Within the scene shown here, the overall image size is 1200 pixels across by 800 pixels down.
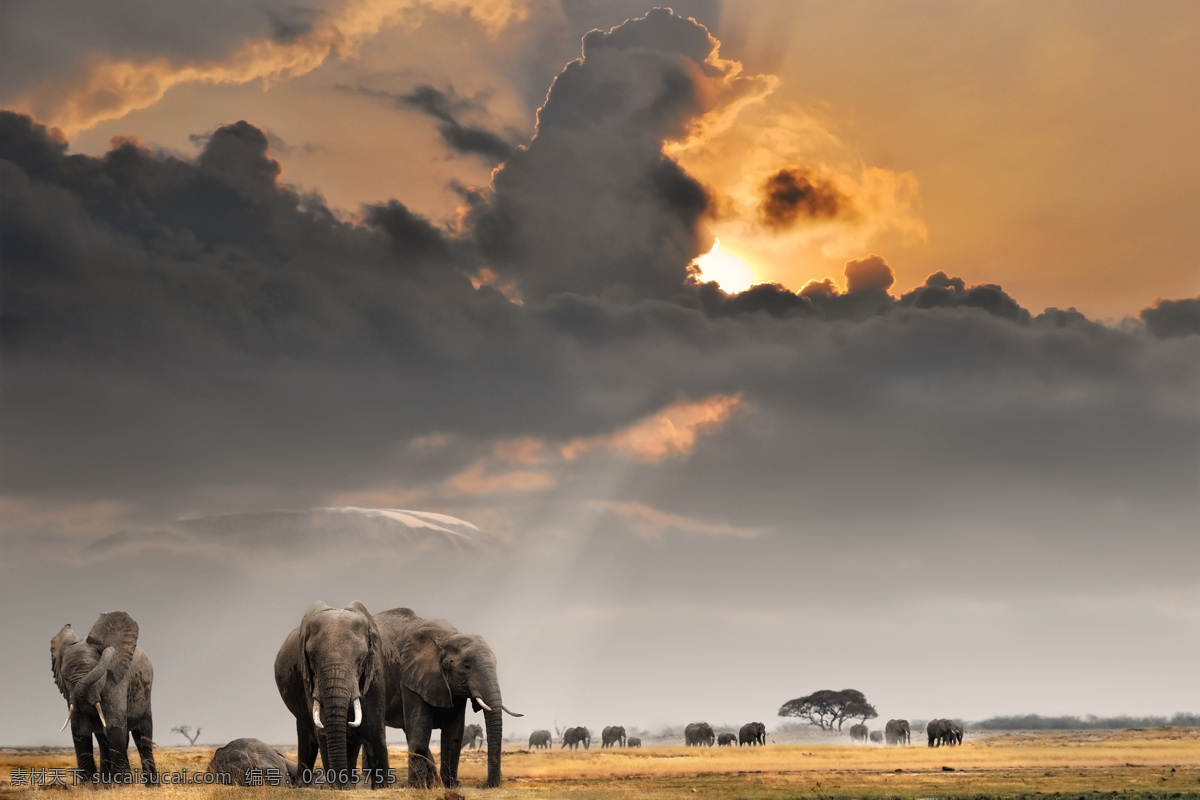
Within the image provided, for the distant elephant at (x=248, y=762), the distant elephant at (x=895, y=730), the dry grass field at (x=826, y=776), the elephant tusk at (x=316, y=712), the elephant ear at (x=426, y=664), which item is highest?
the elephant ear at (x=426, y=664)

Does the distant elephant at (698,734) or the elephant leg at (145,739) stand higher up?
the elephant leg at (145,739)

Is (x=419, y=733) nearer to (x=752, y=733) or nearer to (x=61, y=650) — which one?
(x=61, y=650)

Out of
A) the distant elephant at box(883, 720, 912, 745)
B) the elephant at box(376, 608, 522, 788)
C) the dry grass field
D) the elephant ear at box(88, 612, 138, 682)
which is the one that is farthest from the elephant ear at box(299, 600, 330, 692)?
the distant elephant at box(883, 720, 912, 745)

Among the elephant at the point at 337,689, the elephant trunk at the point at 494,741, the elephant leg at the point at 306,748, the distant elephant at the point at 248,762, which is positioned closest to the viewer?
the elephant at the point at 337,689

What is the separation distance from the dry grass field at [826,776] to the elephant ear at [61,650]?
9.34ft

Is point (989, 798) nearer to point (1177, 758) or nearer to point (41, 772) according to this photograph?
point (41, 772)

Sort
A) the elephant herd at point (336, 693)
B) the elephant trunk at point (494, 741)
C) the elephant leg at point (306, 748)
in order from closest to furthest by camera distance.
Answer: the elephant herd at point (336, 693) → the elephant leg at point (306, 748) → the elephant trunk at point (494, 741)

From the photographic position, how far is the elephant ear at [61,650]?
33438 mm

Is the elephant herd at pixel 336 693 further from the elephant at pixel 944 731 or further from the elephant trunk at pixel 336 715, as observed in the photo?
the elephant at pixel 944 731

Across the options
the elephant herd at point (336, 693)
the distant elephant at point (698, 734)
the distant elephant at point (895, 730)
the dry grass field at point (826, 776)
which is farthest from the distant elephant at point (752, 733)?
the elephant herd at point (336, 693)

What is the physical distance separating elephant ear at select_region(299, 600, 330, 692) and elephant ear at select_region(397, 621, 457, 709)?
5.04m

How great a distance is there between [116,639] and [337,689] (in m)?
9.05

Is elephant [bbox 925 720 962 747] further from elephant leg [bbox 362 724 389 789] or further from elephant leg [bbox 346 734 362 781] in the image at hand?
elephant leg [bbox 346 734 362 781]

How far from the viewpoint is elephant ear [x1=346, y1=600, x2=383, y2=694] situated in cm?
3008
